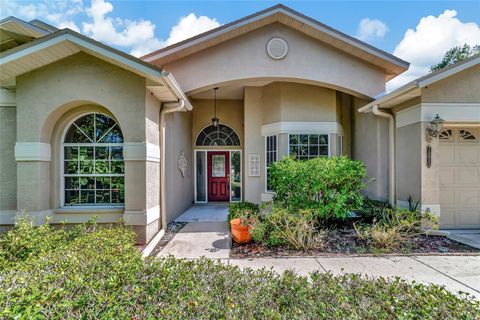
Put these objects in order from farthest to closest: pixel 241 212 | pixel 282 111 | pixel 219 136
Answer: pixel 219 136, pixel 282 111, pixel 241 212

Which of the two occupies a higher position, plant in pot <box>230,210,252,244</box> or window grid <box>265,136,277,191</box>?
window grid <box>265,136,277,191</box>

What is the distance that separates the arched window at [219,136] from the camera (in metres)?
10.9

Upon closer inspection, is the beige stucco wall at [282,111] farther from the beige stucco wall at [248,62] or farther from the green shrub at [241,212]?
the green shrub at [241,212]

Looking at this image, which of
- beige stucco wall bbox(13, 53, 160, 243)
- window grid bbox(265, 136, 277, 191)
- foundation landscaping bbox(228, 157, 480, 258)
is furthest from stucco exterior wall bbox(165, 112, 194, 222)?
window grid bbox(265, 136, 277, 191)

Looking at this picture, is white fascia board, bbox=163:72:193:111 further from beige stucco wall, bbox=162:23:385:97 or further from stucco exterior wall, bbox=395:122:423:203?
stucco exterior wall, bbox=395:122:423:203

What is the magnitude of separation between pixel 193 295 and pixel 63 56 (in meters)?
5.83

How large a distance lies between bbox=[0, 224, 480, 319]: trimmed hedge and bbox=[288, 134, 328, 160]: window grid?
5.96 metres

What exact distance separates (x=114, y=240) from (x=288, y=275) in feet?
9.16

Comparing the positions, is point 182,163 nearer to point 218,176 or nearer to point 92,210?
point 218,176

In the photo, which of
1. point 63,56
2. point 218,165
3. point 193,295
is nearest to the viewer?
point 193,295

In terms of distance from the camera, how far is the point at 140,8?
7.27 m

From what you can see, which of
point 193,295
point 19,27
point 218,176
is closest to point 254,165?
point 218,176

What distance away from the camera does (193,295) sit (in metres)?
2.25

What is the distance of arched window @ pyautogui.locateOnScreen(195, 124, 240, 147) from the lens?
1087 cm
